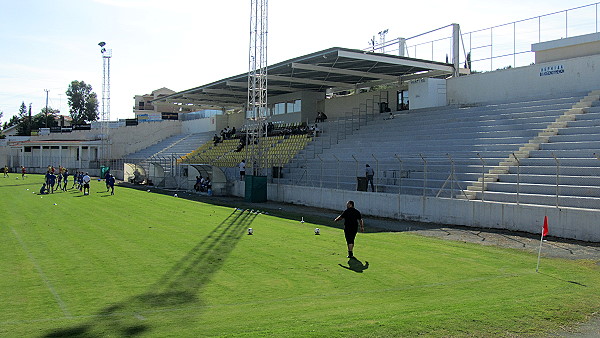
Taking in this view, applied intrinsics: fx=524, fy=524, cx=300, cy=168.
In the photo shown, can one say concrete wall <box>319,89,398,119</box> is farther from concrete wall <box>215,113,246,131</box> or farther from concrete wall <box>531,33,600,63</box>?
concrete wall <box>215,113,246,131</box>

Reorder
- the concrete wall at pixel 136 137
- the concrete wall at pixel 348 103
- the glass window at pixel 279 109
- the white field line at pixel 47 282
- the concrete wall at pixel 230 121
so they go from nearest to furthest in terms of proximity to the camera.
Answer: the white field line at pixel 47 282, the concrete wall at pixel 348 103, the glass window at pixel 279 109, the concrete wall at pixel 230 121, the concrete wall at pixel 136 137

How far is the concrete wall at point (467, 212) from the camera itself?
1578 cm

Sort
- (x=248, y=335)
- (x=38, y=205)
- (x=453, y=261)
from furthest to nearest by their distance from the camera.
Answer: (x=38, y=205) < (x=453, y=261) < (x=248, y=335)

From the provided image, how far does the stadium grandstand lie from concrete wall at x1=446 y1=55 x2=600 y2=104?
2.3 inches

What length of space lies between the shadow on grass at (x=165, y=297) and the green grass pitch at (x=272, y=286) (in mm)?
27

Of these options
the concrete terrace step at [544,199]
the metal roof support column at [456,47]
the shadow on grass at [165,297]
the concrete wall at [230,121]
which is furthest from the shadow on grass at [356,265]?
the concrete wall at [230,121]

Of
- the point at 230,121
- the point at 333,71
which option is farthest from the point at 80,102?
the point at 333,71

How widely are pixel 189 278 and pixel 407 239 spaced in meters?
8.41

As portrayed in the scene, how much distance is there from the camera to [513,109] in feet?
87.1

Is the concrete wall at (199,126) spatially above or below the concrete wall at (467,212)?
above

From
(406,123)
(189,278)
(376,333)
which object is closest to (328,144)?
(406,123)

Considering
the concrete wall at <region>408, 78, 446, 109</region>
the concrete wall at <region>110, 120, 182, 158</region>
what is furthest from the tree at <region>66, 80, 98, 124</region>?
the concrete wall at <region>408, 78, 446, 109</region>

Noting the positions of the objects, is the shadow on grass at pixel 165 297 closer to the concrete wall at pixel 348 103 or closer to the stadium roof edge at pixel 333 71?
the stadium roof edge at pixel 333 71

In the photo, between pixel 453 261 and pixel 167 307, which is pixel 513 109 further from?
pixel 167 307
